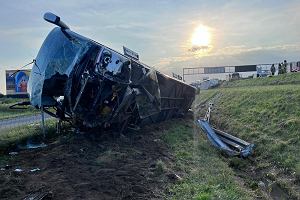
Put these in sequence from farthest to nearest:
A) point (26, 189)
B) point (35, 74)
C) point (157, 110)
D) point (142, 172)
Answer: point (157, 110)
point (35, 74)
point (142, 172)
point (26, 189)

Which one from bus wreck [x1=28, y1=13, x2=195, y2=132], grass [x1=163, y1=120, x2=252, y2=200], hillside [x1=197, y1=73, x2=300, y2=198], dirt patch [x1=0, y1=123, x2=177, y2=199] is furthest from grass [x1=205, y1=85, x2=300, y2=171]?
bus wreck [x1=28, y1=13, x2=195, y2=132]

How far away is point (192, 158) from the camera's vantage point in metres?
10.9

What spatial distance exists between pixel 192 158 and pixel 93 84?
2.88m

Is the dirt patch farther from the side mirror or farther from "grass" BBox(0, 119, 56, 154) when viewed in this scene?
the side mirror

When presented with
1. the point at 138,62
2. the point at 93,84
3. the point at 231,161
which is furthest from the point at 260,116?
the point at 93,84

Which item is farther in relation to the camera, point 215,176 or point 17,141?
point 17,141

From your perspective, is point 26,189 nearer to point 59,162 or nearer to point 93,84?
point 59,162

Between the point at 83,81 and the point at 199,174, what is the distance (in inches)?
135

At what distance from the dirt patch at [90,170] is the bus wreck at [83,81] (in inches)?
30.1

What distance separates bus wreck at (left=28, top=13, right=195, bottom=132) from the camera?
34.8 feet

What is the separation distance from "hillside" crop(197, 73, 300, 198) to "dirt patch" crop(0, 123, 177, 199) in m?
2.89

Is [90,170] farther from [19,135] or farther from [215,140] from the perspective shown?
[215,140]

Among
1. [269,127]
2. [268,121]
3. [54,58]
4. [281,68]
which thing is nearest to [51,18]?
[54,58]

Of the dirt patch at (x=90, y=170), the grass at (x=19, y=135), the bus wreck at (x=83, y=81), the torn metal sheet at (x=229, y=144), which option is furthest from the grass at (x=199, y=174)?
the grass at (x=19, y=135)
